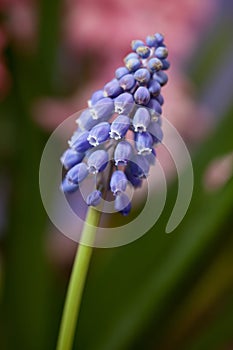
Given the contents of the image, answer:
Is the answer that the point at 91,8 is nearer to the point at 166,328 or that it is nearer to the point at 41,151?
the point at 41,151

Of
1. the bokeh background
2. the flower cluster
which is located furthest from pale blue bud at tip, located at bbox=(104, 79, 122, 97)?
the bokeh background

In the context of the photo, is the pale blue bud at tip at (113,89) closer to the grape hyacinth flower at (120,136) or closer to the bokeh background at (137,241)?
the grape hyacinth flower at (120,136)

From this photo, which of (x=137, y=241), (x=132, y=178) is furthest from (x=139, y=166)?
(x=137, y=241)

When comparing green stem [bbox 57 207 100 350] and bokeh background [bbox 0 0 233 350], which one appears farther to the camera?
bokeh background [bbox 0 0 233 350]

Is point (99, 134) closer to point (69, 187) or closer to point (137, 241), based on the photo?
point (69, 187)

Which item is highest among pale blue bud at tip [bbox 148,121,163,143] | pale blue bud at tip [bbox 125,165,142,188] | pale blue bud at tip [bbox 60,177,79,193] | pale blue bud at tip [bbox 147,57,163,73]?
pale blue bud at tip [bbox 147,57,163,73]

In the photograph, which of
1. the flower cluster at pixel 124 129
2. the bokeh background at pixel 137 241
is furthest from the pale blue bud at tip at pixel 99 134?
the bokeh background at pixel 137 241

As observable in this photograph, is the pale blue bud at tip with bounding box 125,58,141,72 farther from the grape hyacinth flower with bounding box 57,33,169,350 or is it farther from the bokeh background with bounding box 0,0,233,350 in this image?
the bokeh background with bounding box 0,0,233,350
